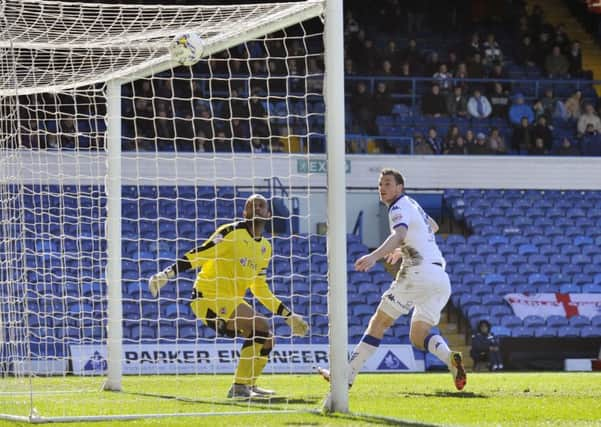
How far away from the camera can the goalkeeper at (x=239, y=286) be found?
35.2 ft

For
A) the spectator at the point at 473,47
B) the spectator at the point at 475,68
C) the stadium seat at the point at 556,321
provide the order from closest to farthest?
1. the stadium seat at the point at 556,321
2. the spectator at the point at 475,68
3. the spectator at the point at 473,47

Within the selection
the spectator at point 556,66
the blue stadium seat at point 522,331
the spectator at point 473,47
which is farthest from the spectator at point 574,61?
the blue stadium seat at point 522,331

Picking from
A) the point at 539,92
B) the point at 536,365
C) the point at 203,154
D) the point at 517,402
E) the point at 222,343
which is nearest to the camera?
the point at 517,402

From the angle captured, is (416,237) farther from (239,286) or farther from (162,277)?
(162,277)

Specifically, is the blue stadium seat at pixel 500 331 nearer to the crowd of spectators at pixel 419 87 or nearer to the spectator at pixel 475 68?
the crowd of spectators at pixel 419 87

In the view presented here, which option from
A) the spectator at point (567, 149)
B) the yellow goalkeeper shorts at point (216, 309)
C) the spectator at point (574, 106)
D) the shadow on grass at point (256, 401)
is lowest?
the shadow on grass at point (256, 401)

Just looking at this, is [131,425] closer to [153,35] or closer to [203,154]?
[153,35]

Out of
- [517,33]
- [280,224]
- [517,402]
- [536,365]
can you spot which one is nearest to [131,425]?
[517,402]

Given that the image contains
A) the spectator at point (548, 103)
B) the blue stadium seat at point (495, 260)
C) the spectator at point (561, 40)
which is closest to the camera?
the blue stadium seat at point (495, 260)

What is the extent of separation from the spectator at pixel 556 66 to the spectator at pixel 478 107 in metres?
2.50

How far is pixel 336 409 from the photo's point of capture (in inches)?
346

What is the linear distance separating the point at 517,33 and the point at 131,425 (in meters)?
23.8

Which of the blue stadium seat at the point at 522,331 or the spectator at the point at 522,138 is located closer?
the blue stadium seat at the point at 522,331

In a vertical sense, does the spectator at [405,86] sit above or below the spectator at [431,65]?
below
